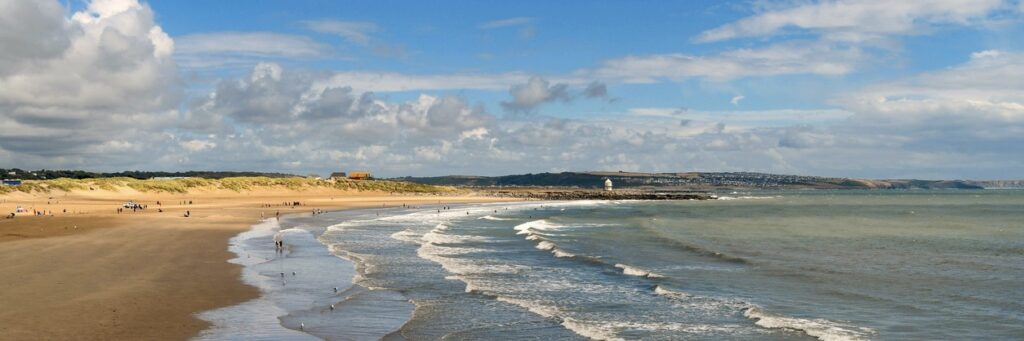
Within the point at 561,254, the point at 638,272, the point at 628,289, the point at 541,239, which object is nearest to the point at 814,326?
the point at 628,289

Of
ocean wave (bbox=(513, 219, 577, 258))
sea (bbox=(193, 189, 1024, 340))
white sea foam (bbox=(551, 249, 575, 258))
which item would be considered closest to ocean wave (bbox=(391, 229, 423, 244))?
sea (bbox=(193, 189, 1024, 340))

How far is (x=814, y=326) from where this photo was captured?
19.3 metres

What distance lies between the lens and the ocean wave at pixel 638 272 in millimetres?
28969

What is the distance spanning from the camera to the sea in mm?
18766

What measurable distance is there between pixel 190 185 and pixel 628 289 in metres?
118

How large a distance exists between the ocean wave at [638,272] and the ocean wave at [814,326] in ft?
25.1

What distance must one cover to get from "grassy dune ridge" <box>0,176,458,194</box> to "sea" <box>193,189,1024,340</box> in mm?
74968

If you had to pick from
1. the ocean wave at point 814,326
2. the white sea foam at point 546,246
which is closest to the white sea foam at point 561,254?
the white sea foam at point 546,246

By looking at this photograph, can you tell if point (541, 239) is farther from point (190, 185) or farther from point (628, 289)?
point (190, 185)

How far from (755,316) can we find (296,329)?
471 inches

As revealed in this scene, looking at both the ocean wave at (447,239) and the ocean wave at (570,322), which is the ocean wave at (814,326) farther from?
the ocean wave at (447,239)

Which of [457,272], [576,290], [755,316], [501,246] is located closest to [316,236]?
[501,246]

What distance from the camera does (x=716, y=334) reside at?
1831 cm

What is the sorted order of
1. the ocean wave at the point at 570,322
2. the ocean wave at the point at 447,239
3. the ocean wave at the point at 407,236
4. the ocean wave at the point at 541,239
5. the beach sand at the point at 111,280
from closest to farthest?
the beach sand at the point at 111,280, the ocean wave at the point at 570,322, the ocean wave at the point at 541,239, the ocean wave at the point at 447,239, the ocean wave at the point at 407,236
